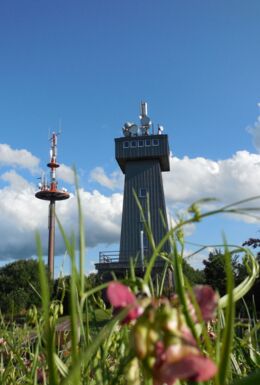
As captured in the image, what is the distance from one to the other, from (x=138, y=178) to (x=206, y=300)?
24.1 m

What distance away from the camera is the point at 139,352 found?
0.26 meters

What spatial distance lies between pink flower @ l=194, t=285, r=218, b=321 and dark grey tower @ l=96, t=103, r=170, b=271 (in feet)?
70.1

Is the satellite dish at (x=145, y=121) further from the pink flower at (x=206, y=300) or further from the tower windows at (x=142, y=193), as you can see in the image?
the pink flower at (x=206, y=300)

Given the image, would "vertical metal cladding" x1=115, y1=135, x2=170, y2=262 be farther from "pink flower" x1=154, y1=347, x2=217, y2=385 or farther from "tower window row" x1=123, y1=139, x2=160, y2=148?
"pink flower" x1=154, y1=347, x2=217, y2=385

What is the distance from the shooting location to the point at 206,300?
32cm

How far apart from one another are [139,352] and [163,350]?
2cm

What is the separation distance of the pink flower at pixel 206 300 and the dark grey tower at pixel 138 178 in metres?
21.4

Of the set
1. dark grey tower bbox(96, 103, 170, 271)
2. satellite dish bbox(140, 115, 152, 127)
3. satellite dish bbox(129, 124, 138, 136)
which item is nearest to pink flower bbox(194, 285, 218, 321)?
dark grey tower bbox(96, 103, 170, 271)

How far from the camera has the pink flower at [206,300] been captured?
31 centimetres

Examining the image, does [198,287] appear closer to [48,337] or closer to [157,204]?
[48,337]

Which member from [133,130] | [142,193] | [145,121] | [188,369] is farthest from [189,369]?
[145,121]

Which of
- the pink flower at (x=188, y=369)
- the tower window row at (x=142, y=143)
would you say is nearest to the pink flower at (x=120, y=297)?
the pink flower at (x=188, y=369)

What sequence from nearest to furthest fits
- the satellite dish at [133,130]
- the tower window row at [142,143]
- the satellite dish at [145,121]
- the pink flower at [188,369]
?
the pink flower at [188,369] < the tower window row at [142,143] < the satellite dish at [133,130] < the satellite dish at [145,121]

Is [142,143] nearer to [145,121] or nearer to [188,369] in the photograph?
[145,121]
